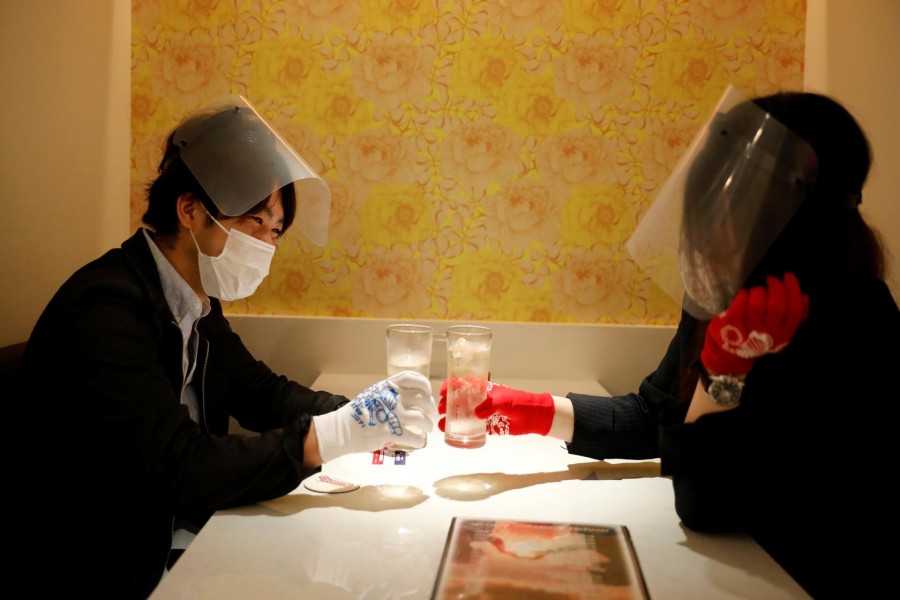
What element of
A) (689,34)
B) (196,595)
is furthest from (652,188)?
(196,595)

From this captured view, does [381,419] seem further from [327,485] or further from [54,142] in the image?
[54,142]

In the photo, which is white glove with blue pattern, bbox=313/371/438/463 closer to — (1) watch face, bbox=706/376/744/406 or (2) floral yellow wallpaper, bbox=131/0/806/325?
(1) watch face, bbox=706/376/744/406

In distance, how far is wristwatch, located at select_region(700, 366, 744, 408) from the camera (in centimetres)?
103

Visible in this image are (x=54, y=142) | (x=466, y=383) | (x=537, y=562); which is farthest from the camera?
(x=54, y=142)

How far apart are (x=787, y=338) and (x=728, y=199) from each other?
0.20 m

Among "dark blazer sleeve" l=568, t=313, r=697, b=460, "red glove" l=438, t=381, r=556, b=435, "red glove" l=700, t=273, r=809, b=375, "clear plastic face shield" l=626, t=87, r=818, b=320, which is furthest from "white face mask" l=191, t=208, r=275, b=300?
"red glove" l=700, t=273, r=809, b=375

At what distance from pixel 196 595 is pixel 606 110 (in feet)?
6.29

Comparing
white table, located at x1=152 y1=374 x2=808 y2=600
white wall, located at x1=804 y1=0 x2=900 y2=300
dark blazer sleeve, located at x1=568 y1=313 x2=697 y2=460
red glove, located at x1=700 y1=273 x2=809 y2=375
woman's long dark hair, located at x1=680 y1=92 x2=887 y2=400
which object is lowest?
white table, located at x1=152 y1=374 x2=808 y2=600

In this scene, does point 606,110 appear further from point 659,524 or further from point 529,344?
point 659,524

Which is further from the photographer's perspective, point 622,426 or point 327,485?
point 622,426

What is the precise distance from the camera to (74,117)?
2.15 metres

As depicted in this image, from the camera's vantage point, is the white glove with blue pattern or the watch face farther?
the white glove with blue pattern

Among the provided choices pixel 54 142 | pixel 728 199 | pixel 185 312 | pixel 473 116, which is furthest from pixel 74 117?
pixel 728 199

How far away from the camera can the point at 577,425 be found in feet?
4.64
